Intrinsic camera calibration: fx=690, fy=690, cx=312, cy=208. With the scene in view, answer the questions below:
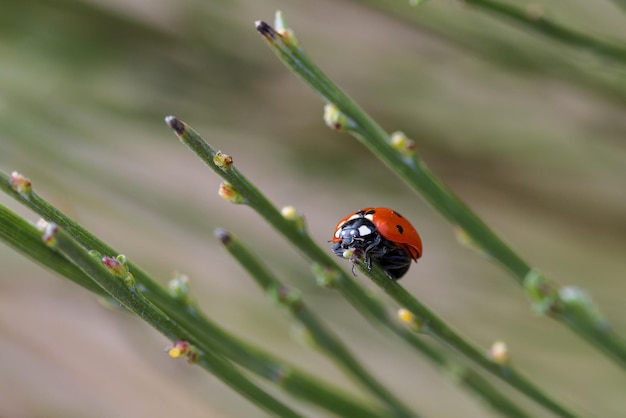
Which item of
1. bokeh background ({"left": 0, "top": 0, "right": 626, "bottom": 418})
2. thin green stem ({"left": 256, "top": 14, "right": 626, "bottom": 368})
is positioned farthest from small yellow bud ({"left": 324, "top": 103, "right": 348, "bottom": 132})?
bokeh background ({"left": 0, "top": 0, "right": 626, "bottom": 418})

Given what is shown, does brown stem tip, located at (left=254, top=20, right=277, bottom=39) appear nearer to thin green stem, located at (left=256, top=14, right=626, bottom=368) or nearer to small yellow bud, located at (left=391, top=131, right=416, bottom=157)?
thin green stem, located at (left=256, top=14, right=626, bottom=368)

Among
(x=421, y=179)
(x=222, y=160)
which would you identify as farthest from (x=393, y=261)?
(x=222, y=160)

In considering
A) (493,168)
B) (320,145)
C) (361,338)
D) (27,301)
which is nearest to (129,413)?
(27,301)

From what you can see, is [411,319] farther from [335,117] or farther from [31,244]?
[31,244]

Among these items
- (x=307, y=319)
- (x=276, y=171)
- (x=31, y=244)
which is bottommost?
(x=31, y=244)

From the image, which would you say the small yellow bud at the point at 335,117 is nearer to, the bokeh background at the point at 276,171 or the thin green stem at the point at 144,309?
the thin green stem at the point at 144,309

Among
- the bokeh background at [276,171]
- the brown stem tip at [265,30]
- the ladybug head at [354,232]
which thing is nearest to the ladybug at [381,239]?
the ladybug head at [354,232]
